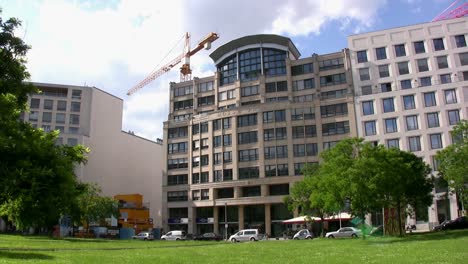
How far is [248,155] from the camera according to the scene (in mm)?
91500

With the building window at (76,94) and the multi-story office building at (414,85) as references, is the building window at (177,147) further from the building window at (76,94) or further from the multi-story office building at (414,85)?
the multi-story office building at (414,85)

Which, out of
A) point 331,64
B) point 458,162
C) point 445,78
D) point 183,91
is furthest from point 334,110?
point 458,162

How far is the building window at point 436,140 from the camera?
254ft

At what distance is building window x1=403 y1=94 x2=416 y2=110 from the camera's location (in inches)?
3201

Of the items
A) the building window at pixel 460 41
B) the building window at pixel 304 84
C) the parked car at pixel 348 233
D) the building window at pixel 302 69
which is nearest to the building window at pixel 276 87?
the building window at pixel 304 84

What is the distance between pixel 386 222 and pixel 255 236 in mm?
19611

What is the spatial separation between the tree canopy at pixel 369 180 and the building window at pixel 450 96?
32.3 m

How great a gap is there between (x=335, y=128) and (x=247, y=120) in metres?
18.1

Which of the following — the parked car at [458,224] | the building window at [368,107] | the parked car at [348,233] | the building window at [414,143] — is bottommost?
the parked car at [348,233]

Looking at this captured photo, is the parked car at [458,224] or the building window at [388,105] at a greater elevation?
the building window at [388,105]

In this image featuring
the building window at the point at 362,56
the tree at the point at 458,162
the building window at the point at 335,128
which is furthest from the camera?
the building window at the point at 362,56

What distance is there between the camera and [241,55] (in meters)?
103

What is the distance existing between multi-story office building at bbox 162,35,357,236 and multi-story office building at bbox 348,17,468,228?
11.2ft

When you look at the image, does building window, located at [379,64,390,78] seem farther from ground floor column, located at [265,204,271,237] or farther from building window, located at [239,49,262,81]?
ground floor column, located at [265,204,271,237]
